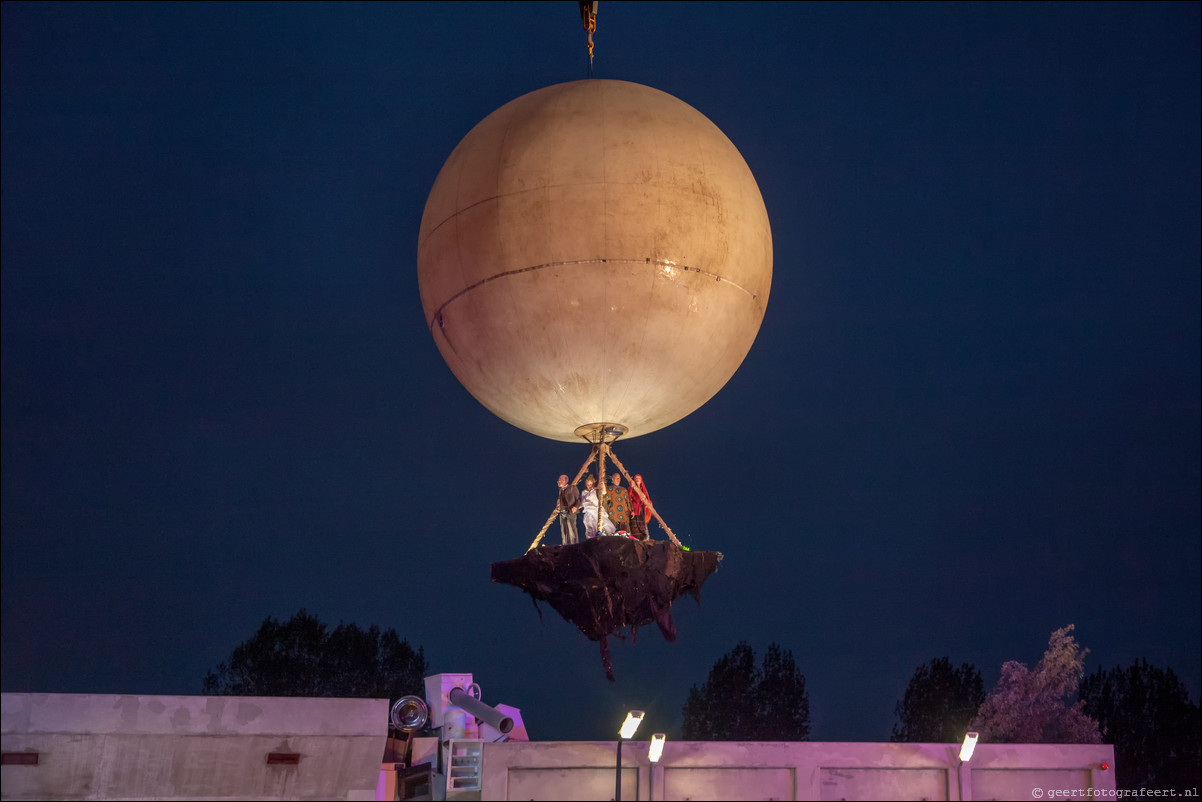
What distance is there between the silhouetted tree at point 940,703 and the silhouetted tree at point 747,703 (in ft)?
14.8

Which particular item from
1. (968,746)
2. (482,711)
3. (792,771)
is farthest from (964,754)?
(482,711)

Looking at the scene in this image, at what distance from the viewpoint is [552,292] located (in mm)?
12672

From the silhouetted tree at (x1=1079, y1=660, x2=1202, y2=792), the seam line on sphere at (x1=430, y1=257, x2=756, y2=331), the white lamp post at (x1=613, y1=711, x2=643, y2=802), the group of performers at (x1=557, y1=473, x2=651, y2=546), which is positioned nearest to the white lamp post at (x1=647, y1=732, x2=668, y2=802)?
the white lamp post at (x1=613, y1=711, x2=643, y2=802)

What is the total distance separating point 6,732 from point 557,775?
907 centimetres

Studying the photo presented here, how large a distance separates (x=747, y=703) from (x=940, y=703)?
829cm

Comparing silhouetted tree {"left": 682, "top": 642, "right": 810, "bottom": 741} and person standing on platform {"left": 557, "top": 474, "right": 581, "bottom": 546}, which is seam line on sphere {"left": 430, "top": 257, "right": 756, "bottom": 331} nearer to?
person standing on platform {"left": 557, "top": 474, "right": 581, "bottom": 546}

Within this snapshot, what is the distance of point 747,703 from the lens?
4884 centimetres

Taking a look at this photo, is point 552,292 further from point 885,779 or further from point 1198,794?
point 1198,794

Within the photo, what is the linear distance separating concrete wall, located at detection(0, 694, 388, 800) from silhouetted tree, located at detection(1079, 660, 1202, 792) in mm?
34649

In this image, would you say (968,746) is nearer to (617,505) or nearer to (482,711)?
(482,711)

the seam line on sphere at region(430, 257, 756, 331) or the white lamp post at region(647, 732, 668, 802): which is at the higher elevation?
the seam line on sphere at region(430, 257, 756, 331)

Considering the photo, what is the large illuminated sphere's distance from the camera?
499 inches

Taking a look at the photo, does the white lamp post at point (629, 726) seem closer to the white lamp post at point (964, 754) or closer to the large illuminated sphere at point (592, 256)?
the white lamp post at point (964, 754)

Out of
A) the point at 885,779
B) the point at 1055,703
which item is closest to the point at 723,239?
the point at 885,779
